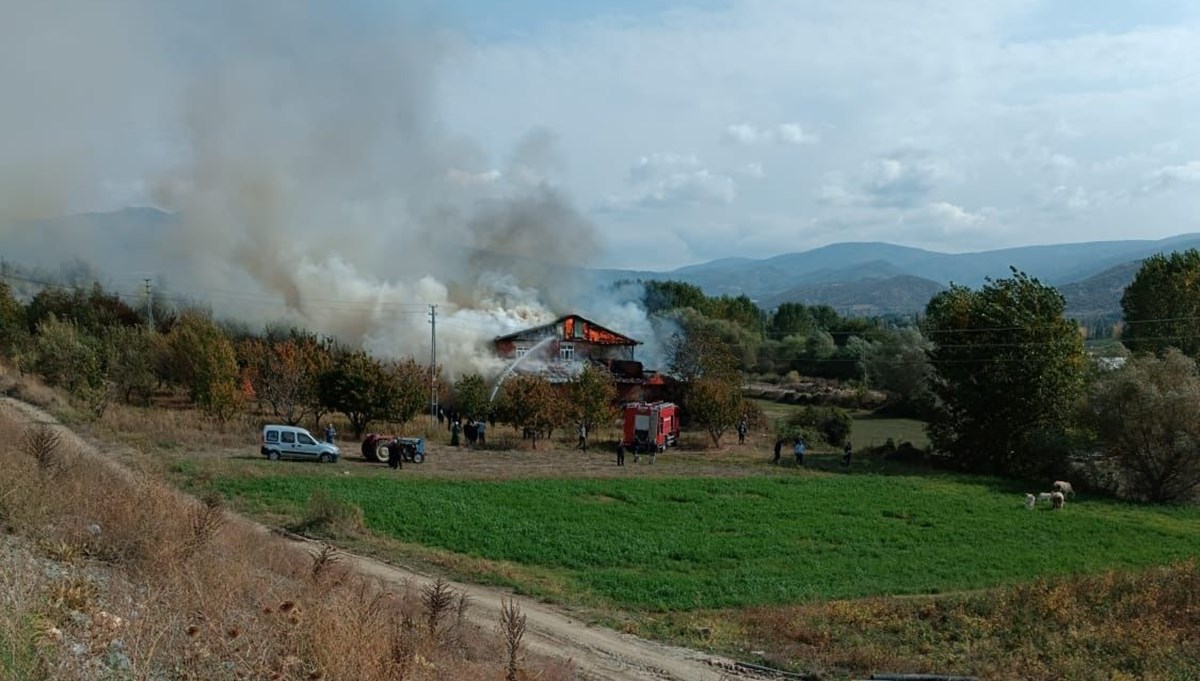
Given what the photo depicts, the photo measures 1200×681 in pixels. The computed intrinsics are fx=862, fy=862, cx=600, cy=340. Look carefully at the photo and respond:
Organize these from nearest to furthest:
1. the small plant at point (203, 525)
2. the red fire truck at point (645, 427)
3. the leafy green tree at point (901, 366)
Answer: the small plant at point (203, 525)
the red fire truck at point (645, 427)
the leafy green tree at point (901, 366)

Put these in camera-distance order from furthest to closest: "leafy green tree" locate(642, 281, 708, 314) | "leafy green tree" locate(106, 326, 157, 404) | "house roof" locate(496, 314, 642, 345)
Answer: "leafy green tree" locate(642, 281, 708, 314), "house roof" locate(496, 314, 642, 345), "leafy green tree" locate(106, 326, 157, 404)

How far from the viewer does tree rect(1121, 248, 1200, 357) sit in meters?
60.8

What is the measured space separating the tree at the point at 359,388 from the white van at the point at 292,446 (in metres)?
6.06

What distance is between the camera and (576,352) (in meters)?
64.8

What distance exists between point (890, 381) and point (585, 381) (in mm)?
43942

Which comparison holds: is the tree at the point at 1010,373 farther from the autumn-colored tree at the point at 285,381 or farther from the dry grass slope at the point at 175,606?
the dry grass slope at the point at 175,606

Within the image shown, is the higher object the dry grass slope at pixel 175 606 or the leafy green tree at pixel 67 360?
the leafy green tree at pixel 67 360

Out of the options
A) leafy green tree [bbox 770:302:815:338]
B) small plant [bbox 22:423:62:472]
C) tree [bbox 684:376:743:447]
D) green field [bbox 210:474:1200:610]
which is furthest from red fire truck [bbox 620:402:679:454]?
leafy green tree [bbox 770:302:815:338]

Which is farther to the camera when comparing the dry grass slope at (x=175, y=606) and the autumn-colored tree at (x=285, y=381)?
the autumn-colored tree at (x=285, y=381)

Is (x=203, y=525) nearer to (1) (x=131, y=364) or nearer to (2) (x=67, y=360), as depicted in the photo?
(2) (x=67, y=360)

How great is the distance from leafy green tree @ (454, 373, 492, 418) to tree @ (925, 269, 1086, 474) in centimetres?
2559

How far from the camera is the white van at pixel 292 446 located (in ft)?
119

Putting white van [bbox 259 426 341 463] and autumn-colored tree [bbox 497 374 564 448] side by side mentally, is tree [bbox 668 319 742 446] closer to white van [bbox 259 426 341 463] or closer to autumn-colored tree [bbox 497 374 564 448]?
autumn-colored tree [bbox 497 374 564 448]

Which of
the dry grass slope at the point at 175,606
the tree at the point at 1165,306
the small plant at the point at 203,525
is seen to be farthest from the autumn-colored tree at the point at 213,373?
the tree at the point at 1165,306
